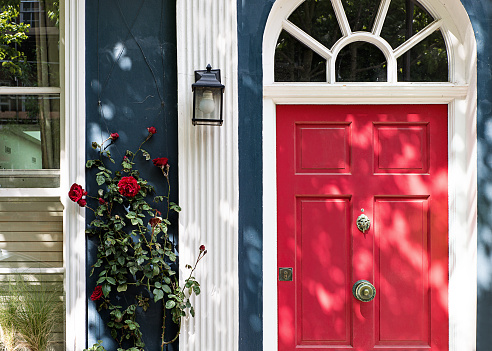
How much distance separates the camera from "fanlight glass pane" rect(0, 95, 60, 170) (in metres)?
2.98

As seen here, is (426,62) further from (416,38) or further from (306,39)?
(306,39)

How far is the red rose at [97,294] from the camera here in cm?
277

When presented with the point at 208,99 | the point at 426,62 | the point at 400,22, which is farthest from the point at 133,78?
the point at 426,62

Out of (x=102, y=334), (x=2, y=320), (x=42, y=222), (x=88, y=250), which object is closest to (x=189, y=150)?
(x=88, y=250)

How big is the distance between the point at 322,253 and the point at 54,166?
6.11 ft

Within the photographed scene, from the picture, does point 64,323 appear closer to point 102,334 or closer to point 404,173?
point 102,334

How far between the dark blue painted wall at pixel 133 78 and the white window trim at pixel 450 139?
0.62m

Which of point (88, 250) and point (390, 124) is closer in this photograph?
point (88, 250)

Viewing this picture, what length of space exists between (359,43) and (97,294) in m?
2.37

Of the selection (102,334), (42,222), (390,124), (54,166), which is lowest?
(102,334)

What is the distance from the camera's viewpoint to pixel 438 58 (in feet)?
10.1

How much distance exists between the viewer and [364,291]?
297 cm

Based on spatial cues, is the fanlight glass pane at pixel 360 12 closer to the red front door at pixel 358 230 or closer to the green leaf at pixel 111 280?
the red front door at pixel 358 230

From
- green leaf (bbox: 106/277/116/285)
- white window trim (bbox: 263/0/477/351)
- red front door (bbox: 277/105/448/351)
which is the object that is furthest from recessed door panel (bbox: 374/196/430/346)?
green leaf (bbox: 106/277/116/285)
